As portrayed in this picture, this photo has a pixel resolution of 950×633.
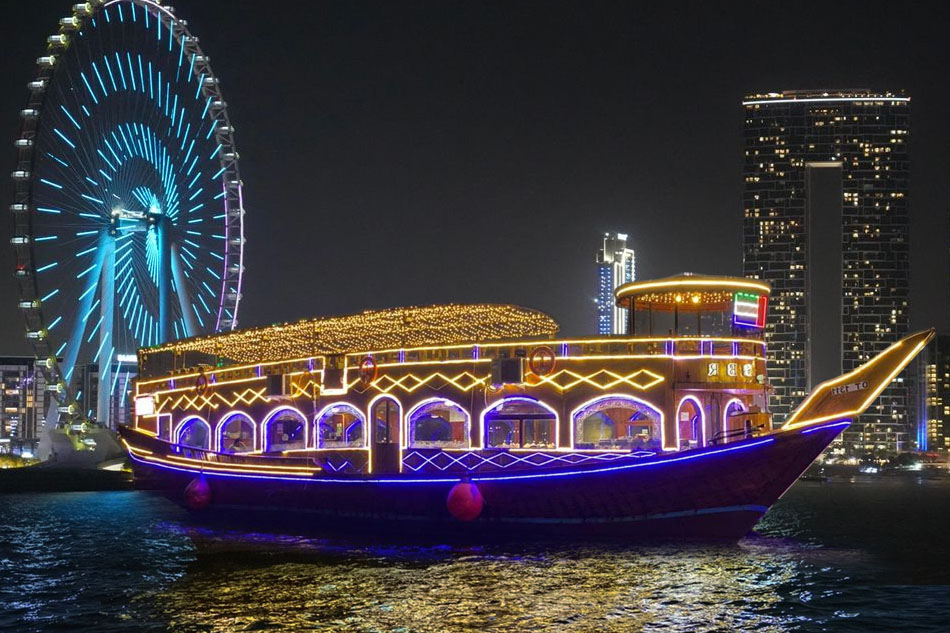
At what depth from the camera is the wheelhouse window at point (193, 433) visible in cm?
3223

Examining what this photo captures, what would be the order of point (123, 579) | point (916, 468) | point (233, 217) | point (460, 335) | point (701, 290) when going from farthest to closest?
point (916, 468), point (233, 217), point (460, 335), point (701, 290), point (123, 579)

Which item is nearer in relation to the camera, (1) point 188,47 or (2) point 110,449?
(1) point 188,47

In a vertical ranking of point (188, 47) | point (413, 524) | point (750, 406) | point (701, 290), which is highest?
point (188, 47)

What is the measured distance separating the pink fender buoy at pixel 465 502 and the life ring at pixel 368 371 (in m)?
4.37

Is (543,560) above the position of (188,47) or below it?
below

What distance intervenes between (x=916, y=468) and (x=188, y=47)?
326 ft

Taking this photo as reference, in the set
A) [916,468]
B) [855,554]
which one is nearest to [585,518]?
[855,554]

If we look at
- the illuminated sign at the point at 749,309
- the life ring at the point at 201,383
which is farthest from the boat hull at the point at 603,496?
the life ring at the point at 201,383

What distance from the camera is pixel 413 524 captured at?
24250 millimetres

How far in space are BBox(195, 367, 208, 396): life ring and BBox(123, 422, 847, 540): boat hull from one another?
7.14 metres

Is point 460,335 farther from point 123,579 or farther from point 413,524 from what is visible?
point 123,579

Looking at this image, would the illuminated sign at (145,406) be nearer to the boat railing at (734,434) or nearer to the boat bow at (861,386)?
the boat railing at (734,434)

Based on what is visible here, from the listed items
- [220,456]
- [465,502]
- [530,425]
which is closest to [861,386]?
[465,502]

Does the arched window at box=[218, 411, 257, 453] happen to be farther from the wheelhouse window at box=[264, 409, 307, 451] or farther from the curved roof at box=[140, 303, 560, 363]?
the curved roof at box=[140, 303, 560, 363]
